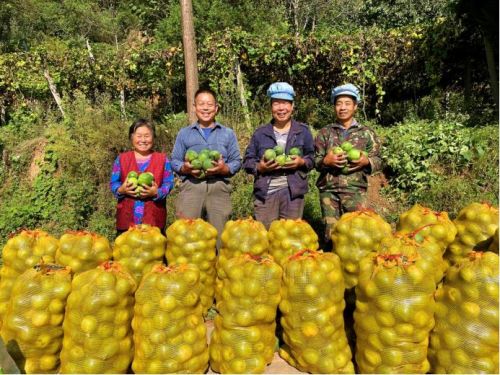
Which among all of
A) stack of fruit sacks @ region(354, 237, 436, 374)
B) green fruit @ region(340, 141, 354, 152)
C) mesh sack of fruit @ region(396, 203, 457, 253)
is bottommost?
stack of fruit sacks @ region(354, 237, 436, 374)

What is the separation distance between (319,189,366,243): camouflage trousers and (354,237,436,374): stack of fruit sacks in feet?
4.43

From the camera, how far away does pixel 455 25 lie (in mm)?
9094

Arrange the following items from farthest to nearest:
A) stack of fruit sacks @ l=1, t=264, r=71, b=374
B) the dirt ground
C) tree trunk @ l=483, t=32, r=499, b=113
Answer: tree trunk @ l=483, t=32, r=499, b=113, the dirt ground, stack of fruit sacks @ l=1, t=264, r=71, b=374

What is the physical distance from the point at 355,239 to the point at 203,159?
62.3 inches

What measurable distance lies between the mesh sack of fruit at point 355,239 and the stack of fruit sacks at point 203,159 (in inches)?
54.2

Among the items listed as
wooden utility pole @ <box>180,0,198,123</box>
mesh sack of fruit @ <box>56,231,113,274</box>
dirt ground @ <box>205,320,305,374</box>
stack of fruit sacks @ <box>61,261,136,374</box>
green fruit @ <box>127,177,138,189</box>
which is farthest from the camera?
wooden utility pole @ <box>180,0,198,123</box>

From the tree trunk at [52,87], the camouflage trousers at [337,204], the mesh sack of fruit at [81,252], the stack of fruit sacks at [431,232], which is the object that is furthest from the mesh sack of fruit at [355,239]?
the tree trunk at [52,87]

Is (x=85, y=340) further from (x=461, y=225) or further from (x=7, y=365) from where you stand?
(x=461, y=225)

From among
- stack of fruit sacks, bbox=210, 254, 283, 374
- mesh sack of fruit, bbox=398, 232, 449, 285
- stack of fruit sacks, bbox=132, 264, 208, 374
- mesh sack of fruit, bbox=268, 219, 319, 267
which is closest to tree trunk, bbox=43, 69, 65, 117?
mesh sack of fruit, bbox=268, 219, 319, 267

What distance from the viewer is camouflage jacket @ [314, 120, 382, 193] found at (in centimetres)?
377

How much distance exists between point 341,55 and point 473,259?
7.60 m

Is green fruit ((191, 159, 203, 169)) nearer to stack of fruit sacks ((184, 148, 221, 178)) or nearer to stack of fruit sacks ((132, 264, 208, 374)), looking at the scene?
stack of fruit sacks ((184, 148, 221, 178))

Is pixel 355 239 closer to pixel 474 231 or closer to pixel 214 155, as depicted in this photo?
pixel 474 231

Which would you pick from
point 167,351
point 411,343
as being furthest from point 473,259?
point 167,351
